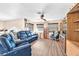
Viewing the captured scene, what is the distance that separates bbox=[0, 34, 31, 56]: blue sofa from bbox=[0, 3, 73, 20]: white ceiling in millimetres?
452

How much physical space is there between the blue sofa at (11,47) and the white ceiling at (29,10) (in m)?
0.45

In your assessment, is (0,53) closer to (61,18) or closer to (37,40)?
(37,40)

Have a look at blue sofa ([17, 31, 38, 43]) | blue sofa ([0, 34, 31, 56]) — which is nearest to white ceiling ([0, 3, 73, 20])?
blue sofa ([17, 31, 38, 43])

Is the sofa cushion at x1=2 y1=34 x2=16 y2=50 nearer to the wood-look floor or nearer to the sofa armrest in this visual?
the sofa armrest

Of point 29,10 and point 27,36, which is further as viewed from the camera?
point 27,36

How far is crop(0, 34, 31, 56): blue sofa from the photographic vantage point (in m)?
2.96

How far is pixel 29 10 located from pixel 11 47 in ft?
2.93

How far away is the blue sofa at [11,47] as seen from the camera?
2.96 meters

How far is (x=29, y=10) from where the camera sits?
3.10 meters

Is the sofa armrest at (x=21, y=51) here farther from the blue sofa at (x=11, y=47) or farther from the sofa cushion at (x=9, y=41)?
the sofa cushion at (x=9, y=41)

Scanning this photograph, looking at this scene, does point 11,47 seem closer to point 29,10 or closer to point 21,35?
point 21,35

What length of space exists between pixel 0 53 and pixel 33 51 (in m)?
0.76

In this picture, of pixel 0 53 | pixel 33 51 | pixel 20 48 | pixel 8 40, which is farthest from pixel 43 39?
pixel 0 53

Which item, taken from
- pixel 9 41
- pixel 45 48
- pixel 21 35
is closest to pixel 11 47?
pixel 9 41
